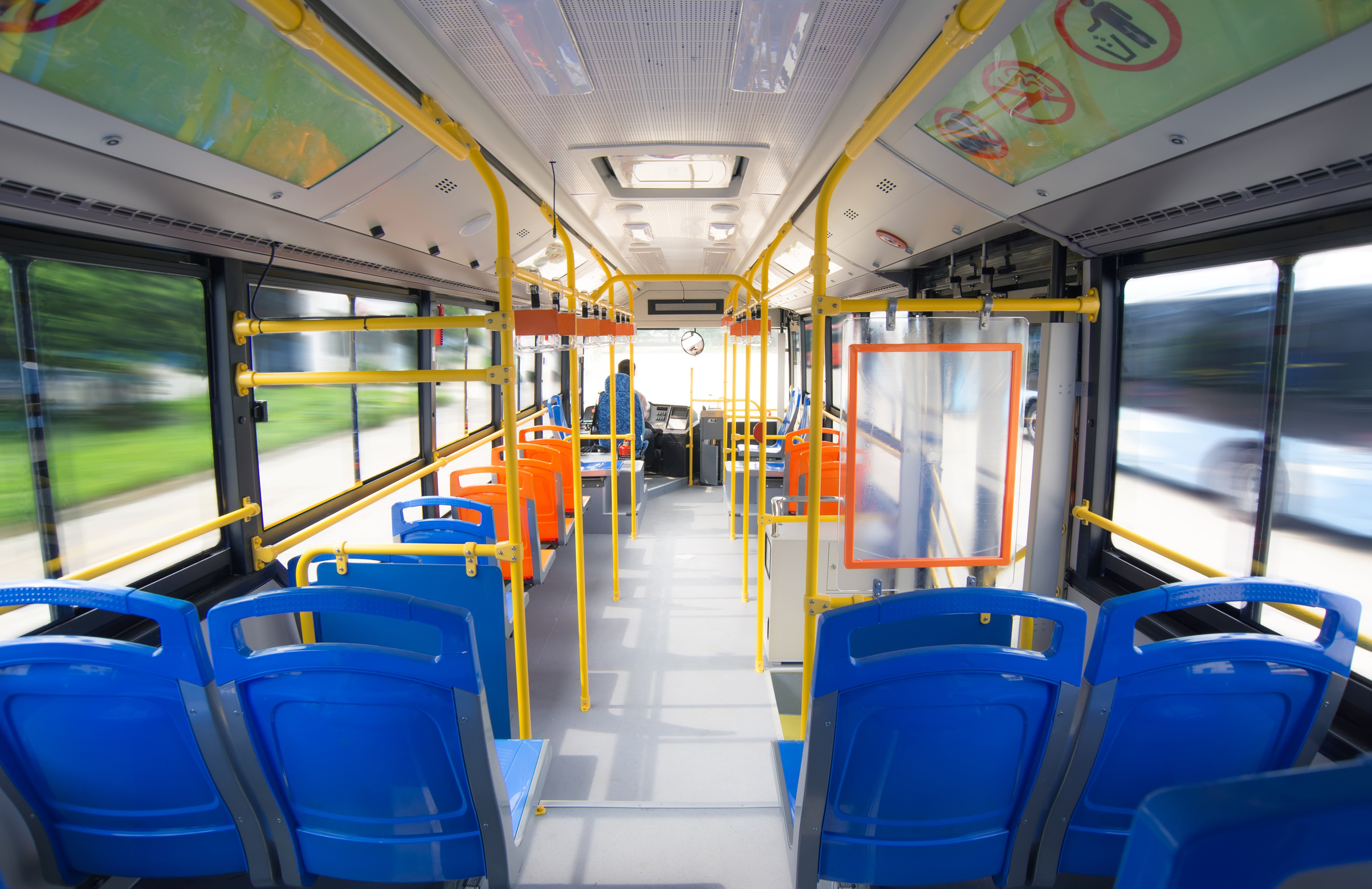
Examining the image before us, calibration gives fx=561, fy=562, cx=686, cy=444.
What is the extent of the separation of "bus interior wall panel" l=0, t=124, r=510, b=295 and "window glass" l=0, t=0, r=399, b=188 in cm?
19

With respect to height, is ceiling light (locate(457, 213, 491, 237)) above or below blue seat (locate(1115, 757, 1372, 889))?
above

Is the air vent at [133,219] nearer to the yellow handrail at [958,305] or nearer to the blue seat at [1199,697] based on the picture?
the yellow handrail at [958,305]

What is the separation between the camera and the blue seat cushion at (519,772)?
5.41ft

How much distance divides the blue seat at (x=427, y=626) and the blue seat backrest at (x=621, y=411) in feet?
18.2

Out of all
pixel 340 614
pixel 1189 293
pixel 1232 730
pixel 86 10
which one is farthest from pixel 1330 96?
pixel 340 614

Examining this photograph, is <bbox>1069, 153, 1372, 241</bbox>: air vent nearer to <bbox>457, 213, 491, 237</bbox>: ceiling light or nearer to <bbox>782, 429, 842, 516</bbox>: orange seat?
<bbox>782, 429, 842, 516</bbox>: orange seat

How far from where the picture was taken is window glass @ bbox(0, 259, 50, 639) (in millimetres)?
1819

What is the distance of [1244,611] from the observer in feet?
6.64

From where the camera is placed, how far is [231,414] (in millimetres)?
2633

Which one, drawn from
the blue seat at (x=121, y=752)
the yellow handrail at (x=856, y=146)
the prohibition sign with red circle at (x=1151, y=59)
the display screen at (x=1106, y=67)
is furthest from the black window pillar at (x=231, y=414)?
the prohibition sign with red circle at (x=1151, y=59)

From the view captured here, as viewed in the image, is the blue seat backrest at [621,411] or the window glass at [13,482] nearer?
the window glass at [13,482]

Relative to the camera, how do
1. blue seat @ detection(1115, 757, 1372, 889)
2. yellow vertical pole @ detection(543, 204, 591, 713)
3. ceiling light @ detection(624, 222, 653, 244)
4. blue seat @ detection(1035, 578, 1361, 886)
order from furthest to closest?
ceiling light @ detection(624, 222, 653, 244)
yellow vertical pole @ detection(543, 204, 591, 713)
blue seat @ detection(1035, 578, 1361, 886)
blue seat @ detection(1115, 757, 1372, 889)

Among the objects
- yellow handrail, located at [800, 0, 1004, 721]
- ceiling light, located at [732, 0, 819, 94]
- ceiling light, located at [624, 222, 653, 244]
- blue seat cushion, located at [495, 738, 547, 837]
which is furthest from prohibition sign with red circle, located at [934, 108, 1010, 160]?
ceiling light, located at [624, 222, 653, 244]

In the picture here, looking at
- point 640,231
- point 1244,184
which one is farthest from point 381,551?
point 640,231
